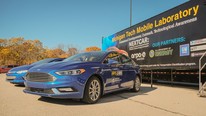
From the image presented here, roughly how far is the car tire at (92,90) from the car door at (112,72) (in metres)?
0.37

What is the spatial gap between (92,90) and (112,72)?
113 cm

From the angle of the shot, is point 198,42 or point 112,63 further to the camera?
point 198,42

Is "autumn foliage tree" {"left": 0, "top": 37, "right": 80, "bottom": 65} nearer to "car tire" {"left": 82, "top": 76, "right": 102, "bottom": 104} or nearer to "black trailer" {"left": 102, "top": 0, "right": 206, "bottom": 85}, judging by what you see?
"black trailer" {"left": 102, "top": 0, "right": 206, "bottom": 85}

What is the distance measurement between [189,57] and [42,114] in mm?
6195

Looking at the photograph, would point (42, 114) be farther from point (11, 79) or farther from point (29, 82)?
point (11, 79)

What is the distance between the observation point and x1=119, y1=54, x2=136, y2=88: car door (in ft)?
24.5

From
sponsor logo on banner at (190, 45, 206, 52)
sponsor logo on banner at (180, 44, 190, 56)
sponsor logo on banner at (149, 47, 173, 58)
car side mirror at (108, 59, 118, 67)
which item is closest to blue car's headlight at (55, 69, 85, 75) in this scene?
car side mirror at (108, 59, 118, 67)

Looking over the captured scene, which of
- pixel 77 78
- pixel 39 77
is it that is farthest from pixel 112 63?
pixel 39 77

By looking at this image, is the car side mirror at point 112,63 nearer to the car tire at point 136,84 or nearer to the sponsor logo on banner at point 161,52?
the car tire at point 136,84

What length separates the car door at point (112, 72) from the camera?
6.50 metres

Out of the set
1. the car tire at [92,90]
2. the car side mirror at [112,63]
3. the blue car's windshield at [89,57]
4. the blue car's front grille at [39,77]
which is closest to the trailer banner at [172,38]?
the car side mirror at [112,63]

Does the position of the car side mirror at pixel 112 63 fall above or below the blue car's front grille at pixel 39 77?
above

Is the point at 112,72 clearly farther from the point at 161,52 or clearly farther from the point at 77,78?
the point at 161,52

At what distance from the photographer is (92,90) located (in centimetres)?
590
